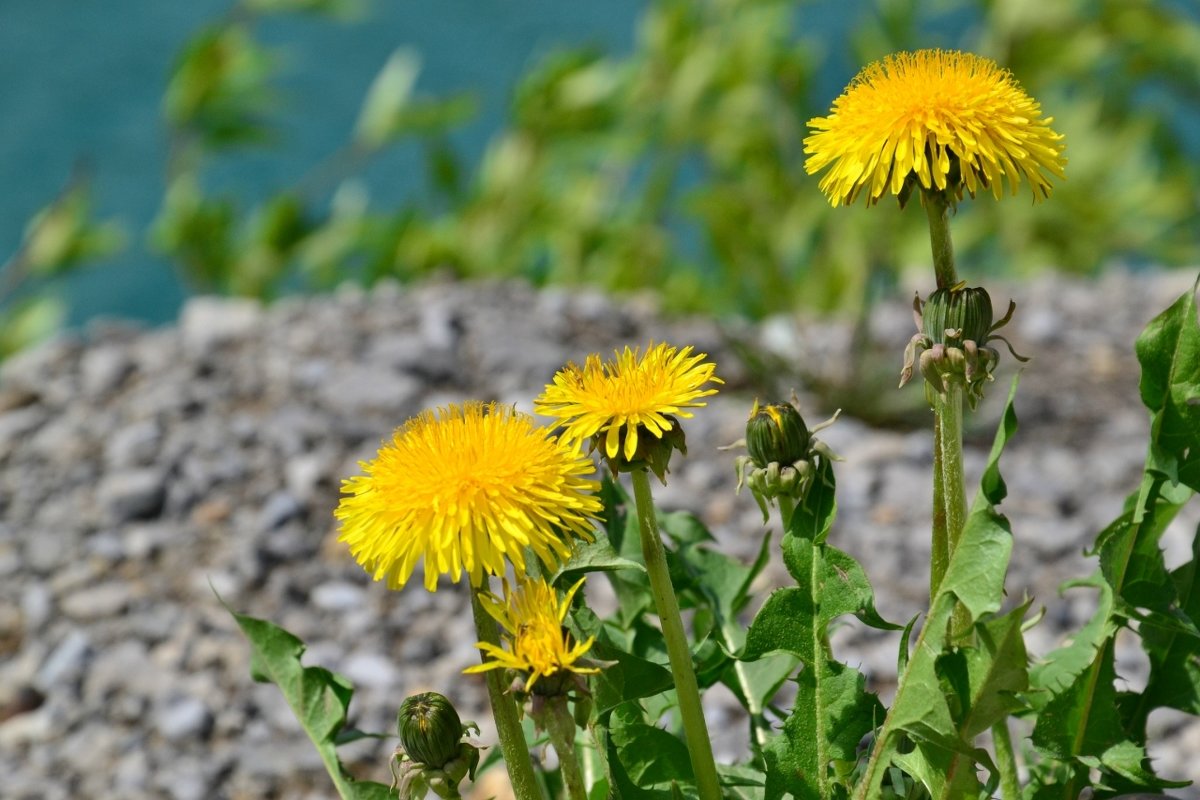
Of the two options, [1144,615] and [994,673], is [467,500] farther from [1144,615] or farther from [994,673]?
[1144,615]

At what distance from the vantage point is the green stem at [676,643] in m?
0.92

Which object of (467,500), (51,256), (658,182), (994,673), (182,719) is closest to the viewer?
(467,500)

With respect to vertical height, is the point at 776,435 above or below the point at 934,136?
below

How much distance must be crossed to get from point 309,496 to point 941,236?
1.64m

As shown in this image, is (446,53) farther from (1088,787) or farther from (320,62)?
(1088,787)

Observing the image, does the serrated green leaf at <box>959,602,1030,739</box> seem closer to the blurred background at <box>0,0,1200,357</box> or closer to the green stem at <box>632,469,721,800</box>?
the green stem at <box>632,469,721,800</box>

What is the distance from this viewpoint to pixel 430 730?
91cm

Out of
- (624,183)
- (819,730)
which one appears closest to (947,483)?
(819,730)

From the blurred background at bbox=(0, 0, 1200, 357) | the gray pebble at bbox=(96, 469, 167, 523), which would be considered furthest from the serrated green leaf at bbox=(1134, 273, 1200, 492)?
the blurred background at bbox=(0, 0, 1200, 357)

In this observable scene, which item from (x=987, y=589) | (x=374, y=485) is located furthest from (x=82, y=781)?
(x=987, y=589)

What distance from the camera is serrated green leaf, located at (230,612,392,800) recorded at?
3.91ft

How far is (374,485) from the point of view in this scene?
0.89 m

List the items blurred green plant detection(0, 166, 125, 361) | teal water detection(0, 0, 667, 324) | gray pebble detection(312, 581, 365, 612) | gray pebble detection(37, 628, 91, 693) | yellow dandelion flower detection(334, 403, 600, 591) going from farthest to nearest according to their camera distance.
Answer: teal water detection(0, 0, 667, 324) < blurred green plant detection(0, 166, 125, 361) < gray pebble detection(312, 581, 365, 612) < gray pebble detection(37, 628, 91, 693) < yellow dandelion flower detection(334, 403, 600, 591)

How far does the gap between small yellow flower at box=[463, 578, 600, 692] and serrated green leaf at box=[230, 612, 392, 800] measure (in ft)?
1.18
